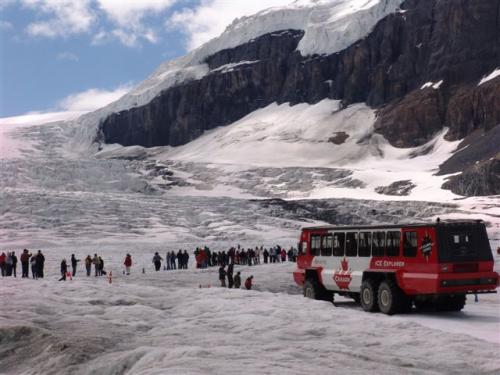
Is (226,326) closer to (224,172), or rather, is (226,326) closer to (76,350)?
(76,350)

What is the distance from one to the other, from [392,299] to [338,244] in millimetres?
3740

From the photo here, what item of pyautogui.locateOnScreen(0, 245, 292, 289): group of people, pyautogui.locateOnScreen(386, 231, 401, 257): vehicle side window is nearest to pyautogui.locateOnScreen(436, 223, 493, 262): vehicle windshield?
pyautogui.locateOnScreen(386, 231, 401, 257): vehicle side window

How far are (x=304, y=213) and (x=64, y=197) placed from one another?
36489mm

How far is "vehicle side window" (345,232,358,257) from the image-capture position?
2284cm

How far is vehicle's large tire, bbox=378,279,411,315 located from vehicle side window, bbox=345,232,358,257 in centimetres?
202

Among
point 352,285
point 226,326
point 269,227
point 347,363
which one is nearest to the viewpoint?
point 347,363

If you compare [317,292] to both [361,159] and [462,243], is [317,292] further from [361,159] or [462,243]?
[361,159]

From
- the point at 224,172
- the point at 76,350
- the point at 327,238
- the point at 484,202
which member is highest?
the point at 224,172

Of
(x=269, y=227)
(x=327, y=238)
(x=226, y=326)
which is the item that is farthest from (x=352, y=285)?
(x=269, y=227)

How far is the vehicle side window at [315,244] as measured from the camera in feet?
82.3

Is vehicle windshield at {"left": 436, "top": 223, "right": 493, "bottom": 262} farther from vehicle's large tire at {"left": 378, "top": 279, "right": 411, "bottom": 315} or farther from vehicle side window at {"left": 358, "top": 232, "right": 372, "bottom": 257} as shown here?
vehicle side window at {"left": 358, "top": 232, "right": 372, "bottom": 257}

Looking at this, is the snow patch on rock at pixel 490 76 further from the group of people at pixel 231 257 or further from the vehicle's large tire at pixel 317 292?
the vehicle's large tire at pixel 317 292

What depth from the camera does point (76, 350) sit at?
14.3 metres

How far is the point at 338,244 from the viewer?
78.2 ft
